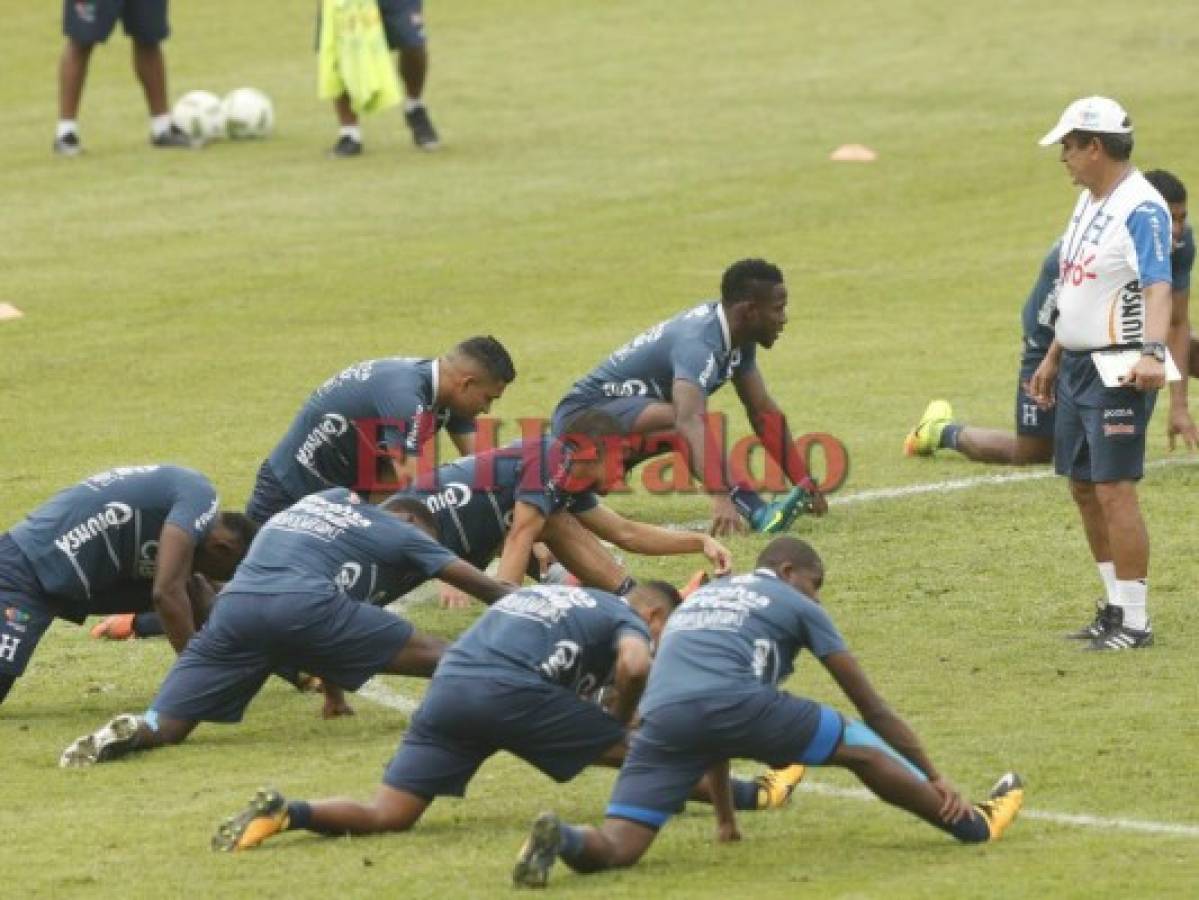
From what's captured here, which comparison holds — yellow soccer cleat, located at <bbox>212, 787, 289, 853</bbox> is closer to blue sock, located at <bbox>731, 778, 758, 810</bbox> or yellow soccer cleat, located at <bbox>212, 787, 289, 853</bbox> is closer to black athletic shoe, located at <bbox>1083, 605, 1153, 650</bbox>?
blue sock, located at <bbox>731, 778, 758, 810</bbox>

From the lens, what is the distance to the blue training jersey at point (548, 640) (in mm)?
10133

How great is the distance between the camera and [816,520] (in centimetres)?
1582

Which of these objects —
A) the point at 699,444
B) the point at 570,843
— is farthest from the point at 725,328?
the point at 570,843

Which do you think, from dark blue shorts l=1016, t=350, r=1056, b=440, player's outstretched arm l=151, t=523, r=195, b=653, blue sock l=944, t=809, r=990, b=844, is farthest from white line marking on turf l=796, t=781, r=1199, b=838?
dark blue shorts l=1016, t=350, r=1056, b=440

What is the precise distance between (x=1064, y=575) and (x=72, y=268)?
460 inches

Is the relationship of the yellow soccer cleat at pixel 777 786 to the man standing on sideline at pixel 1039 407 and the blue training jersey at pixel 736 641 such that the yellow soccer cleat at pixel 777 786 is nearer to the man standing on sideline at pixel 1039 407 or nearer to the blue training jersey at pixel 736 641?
the blue training jersey at pixel 736 641

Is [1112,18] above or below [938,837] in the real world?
above

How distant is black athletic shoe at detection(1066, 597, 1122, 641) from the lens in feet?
42.0

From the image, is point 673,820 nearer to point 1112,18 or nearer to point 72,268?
point 72,268

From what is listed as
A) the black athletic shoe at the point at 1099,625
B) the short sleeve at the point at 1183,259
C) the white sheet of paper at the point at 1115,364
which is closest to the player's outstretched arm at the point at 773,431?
the short sleeve at the point at 1183,259

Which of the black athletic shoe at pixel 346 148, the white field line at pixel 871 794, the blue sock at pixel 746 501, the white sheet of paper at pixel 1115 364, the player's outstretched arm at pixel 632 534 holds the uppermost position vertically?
the white sheet of paper at pixel 1115 364

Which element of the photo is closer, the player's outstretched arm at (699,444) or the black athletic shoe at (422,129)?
the player's outstretched arm at (699,444)

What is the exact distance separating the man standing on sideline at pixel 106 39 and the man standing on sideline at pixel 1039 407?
10726mm

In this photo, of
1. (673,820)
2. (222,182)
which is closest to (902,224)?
(222,182)
